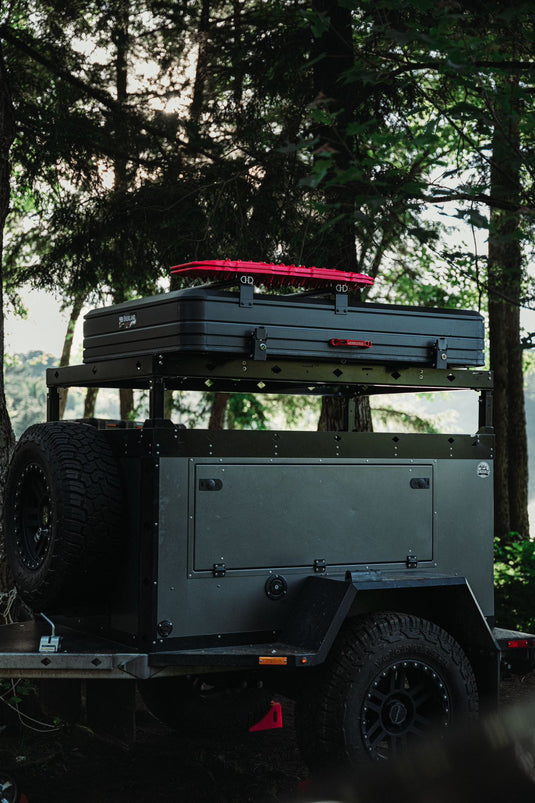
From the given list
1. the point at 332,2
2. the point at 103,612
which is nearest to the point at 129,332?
the point at 103,612

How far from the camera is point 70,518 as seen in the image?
470 centimetres

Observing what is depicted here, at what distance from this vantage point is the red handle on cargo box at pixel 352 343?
5.20m

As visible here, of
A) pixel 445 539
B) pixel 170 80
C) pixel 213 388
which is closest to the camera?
pixel 445 539

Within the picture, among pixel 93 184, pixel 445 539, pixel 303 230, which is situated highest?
pixel 93 184

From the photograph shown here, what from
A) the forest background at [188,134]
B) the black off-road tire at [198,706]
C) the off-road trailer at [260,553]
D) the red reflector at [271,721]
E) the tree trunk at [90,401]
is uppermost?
the forest background at [188,134]

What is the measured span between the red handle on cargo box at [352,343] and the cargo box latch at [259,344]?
45 cm

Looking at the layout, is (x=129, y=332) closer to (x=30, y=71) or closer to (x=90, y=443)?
(x=90, y=443)

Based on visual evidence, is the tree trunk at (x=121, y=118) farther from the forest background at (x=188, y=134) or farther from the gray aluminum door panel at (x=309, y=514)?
the gray aluminum door panel at (x=309, y=514)

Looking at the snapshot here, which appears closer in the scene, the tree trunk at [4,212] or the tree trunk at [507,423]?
the tree trunk at [4,212]

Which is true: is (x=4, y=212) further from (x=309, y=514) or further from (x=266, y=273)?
(x=309, y=514)

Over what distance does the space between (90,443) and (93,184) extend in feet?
22.6

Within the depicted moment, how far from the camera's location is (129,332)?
5.21m

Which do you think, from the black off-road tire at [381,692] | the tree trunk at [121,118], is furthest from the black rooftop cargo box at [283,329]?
the tree trunk at [121,118]

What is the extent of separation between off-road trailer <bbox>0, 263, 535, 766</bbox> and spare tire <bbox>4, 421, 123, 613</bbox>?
1cm
